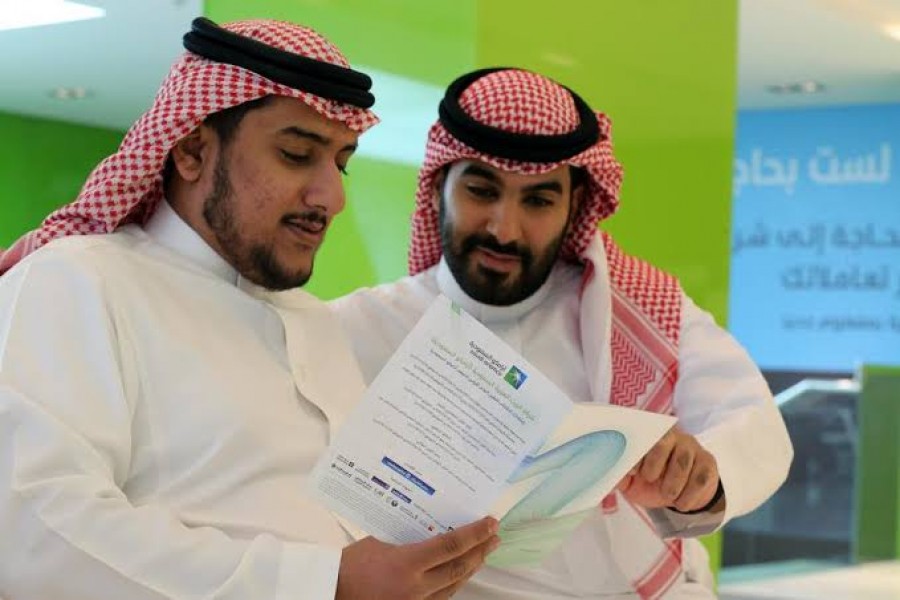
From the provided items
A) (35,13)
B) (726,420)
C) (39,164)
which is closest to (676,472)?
(726,420)

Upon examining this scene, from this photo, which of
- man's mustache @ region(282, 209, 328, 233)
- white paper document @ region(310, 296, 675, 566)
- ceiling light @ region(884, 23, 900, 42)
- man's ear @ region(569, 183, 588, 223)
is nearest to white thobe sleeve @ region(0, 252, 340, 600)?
white paper document @ region(310, 296, 675, 566)

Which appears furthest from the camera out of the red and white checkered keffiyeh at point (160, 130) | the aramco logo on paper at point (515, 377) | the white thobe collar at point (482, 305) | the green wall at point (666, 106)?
the green wall at point (666, 106)

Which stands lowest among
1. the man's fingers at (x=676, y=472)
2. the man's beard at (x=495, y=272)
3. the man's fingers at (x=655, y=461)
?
the man's fingers at (x=676, y=472)

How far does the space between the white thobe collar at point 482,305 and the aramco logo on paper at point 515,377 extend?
1192mm

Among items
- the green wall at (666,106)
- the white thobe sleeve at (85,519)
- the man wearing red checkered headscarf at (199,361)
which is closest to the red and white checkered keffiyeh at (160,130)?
the man wearing red checkered headscarf at (199,361)

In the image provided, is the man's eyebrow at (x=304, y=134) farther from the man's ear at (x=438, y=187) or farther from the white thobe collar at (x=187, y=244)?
the man's ear at (x=438, y=187)

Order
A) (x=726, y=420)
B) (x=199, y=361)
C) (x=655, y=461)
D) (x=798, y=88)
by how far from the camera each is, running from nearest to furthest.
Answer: (x=199, y=361) → (x=655, y=461) → (x=726, y=420) → (x=798, y=88)

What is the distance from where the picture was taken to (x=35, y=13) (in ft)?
13.9

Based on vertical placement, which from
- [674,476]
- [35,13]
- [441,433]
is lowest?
[674,476]

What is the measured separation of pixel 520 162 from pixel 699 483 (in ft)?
2.67

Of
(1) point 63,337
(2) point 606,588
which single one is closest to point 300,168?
(1) point 63,337

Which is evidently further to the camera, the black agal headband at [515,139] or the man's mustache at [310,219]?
the black agal headband at [515,139]

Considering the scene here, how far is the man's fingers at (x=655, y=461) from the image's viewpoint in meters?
2.51

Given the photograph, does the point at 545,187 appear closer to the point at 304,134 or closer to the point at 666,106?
the point at 304,134
